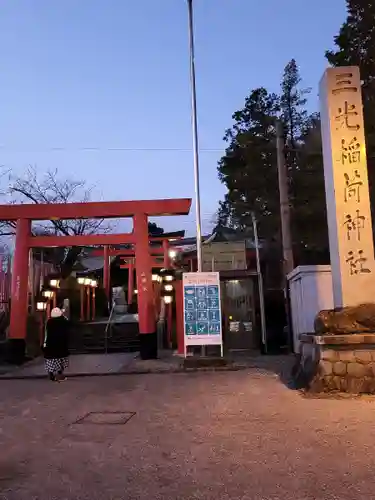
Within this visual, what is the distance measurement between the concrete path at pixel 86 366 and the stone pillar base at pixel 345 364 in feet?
21.2

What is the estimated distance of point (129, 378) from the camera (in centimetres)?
1165

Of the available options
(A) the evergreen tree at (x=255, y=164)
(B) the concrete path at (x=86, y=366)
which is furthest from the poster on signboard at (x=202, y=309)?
(A) the evergreen tree at (x=255, y=164)

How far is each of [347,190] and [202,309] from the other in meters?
5.80

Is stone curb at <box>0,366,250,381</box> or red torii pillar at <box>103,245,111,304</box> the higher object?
red torii pillar at <box>103,245,111,304</box>

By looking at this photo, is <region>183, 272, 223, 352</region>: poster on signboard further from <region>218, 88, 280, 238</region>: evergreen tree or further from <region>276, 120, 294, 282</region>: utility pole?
<region>218, 88, 280, 238</region>: evergreen tree

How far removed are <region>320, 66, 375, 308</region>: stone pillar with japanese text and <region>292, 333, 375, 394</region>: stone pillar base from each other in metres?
0.82

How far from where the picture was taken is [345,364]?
7887mm

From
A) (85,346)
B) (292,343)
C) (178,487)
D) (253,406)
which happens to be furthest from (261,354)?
(178,487)

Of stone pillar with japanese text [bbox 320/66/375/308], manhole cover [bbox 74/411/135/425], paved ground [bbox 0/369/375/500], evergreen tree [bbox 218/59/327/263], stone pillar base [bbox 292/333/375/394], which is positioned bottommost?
manhole cover [bbox 74/411/135/425]

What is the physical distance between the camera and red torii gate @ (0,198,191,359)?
15477mm

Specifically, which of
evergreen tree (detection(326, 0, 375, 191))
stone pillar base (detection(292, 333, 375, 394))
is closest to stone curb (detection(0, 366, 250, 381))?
stone pillar base (detection(292, 333, 375, 394))

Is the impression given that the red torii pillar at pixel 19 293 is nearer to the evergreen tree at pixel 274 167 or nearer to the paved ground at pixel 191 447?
the paved ground at pixel 191 447

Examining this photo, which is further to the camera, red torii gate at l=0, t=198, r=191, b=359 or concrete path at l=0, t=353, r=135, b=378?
red torii gate at l=0, t=198, r=191, b=359

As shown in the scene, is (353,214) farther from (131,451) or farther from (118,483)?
(118,483)
